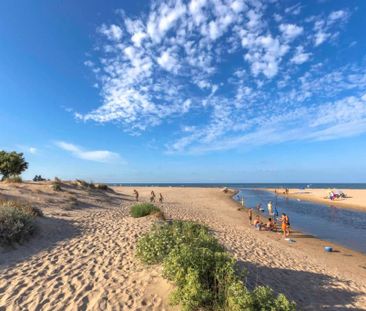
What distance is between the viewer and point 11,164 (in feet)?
120

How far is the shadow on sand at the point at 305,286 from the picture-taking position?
788cm

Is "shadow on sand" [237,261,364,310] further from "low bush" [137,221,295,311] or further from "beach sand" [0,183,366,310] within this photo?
"low bush" [137,221,295,311]

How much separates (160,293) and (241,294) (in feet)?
7.61

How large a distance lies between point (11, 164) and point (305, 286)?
37245 mm

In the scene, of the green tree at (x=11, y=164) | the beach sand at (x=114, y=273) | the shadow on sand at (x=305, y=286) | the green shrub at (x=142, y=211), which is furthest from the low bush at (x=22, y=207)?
the green tree at (x=11, y=164)

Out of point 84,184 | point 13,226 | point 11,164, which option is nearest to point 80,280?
point 13,226

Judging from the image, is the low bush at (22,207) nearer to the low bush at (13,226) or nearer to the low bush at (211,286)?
the low bush at (13,226)

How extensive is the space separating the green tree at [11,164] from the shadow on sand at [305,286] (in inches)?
1387

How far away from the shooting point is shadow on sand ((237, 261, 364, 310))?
Result: 7877 mm

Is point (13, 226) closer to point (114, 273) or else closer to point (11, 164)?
point (114, 273)

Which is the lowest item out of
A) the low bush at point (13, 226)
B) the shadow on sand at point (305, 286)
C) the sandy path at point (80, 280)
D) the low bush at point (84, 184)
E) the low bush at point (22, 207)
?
the shadow on sand at point (305, 286)

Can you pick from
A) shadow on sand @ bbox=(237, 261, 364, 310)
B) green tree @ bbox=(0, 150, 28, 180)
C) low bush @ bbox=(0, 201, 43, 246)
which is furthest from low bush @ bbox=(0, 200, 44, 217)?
green tree @ bbox=(0, 150, 28, 180)

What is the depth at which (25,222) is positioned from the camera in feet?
→ 36.7

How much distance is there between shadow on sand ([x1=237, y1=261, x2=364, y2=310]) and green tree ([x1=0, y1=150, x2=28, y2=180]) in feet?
116
